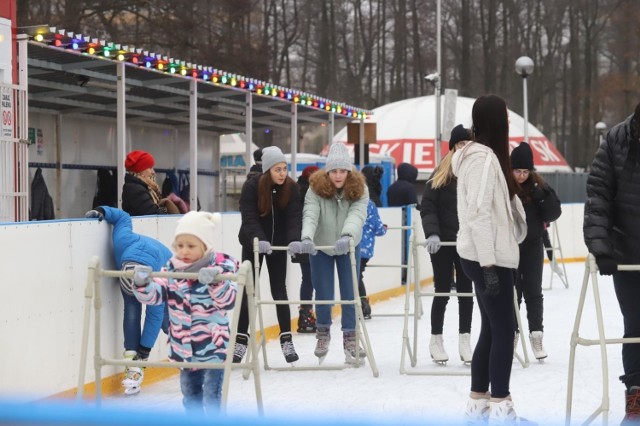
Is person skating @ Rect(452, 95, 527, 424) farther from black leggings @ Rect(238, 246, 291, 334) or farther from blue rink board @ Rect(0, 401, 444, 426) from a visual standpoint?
blue rink board @ Rect(0, 401, 444, 426)

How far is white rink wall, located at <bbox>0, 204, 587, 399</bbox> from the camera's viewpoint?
5.71m

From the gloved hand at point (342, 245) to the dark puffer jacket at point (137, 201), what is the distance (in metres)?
1.59

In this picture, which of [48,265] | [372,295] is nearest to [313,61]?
[372,295]

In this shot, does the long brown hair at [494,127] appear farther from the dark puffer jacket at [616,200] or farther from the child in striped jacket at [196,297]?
the child in striped jacket at [196,297]

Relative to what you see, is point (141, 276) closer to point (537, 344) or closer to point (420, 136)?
point (537, 344)

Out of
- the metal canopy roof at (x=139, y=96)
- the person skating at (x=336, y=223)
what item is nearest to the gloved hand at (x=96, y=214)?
the person skating at (x=336, y=223)

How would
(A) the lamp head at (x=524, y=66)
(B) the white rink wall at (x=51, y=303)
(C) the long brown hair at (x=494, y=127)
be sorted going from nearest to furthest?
1. (C) the long brown hair at (x=494, y=127)
2. (B) the white rink wall at (x=51, y=303)
3. (A) the lamp head at (x=524, y=66)

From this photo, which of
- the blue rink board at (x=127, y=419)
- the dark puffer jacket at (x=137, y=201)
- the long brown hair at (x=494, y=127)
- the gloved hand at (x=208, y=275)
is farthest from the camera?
the dark puffer jacket at (x=137, y=201)

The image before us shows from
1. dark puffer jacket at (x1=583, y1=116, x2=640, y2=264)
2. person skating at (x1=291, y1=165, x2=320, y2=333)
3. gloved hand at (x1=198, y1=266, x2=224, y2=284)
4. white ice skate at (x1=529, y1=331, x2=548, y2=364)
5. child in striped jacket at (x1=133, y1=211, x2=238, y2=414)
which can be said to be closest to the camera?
gloved hand at (x1=198, y1=266, x2=224, y2=284)

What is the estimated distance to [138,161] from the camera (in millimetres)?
7992

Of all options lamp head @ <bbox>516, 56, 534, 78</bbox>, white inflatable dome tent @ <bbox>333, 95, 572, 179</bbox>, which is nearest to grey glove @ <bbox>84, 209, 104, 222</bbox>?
lamp head @ <bbox>516, 56, 534, 78</bbox>

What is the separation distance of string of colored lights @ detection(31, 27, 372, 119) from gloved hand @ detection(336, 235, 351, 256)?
134 inches

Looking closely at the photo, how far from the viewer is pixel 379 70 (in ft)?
143

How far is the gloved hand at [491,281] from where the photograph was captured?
4.75 m
